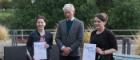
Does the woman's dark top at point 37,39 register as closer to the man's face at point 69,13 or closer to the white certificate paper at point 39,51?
the white certificate paper at point 39,51

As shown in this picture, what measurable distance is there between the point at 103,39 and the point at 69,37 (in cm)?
100

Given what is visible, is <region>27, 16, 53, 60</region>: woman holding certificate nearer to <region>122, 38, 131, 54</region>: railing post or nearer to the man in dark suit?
the man in dark suit

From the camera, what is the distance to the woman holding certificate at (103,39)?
6.32 metres

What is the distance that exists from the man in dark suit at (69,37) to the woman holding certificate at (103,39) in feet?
2.66

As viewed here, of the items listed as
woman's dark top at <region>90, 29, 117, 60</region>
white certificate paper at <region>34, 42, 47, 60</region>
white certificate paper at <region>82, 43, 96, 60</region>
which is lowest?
white certificate paper at <region>34, 42, 47, 60</region>

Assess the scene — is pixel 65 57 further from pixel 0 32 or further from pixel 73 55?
pixel 0 32

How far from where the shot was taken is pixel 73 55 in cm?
730

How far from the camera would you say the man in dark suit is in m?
7.23

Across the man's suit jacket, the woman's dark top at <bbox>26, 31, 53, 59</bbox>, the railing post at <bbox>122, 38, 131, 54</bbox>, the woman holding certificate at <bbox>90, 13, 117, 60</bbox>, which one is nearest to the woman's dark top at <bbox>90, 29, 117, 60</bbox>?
the woman holding certificate at <bbox>90, 13, 117, 60</bbox>

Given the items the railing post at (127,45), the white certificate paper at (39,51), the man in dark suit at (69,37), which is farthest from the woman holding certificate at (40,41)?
the railing post at (127,45)

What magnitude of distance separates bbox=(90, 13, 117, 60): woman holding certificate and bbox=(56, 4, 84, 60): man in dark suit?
0.81 m

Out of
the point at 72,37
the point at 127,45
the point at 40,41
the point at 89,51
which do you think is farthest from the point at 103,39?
the point at 127,45

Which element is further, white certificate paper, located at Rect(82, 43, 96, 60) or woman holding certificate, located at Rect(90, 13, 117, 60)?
white certificate paper, located at Rect(82, 43, 96, 60)

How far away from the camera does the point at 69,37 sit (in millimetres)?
7273
